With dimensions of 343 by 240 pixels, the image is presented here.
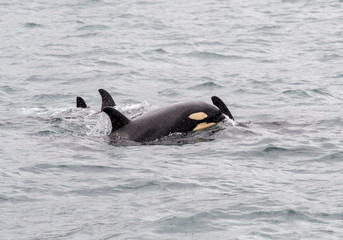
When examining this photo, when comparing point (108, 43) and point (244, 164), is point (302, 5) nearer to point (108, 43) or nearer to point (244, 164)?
point (108, 43)

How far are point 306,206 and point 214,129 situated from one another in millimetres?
5032

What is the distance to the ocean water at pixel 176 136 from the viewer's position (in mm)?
10984

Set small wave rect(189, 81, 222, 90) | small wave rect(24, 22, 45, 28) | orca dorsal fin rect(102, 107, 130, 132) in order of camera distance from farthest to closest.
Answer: small wave rect(24, 22, 45, 28) → small wave rect(189, 81, 222, 90) → orca dorsal fin rect(102, 107, 130, 132)

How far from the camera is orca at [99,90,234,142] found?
15.3 m

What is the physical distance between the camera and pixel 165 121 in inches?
614

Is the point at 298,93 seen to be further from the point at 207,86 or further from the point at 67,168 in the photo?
the point at 67,168

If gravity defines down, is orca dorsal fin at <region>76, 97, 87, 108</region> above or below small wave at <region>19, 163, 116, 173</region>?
below

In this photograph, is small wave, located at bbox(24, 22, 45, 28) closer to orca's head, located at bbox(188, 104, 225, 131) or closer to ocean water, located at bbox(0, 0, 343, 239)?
ocean water, located at bbox(0, 0, 343, 239)

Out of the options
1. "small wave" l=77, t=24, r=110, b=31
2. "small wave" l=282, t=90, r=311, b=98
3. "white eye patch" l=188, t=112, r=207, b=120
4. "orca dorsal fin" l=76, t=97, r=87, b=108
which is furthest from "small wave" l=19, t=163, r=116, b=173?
"small wave" l=77, t=24, r=110, b=31

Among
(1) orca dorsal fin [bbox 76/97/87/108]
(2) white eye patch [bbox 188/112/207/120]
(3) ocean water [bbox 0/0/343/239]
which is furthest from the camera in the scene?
(1) orca dorsal fin [bbox 76/97/87/108]

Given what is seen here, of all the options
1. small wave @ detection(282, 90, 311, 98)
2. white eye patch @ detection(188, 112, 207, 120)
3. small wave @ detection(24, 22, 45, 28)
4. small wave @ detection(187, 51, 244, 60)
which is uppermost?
white eye patch @ detection(188, 112, 207, 120)

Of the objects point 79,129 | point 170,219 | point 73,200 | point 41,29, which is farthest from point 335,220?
point 41,29

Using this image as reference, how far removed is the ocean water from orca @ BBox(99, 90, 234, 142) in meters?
0.24

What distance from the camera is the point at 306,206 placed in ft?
37.0
